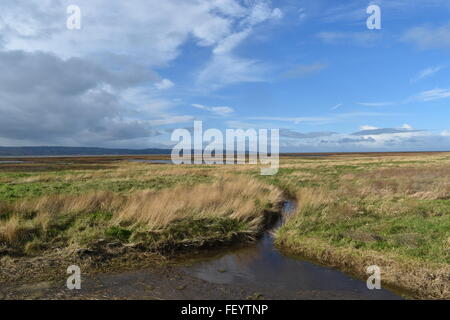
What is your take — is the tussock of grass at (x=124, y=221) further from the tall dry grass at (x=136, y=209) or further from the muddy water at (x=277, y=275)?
the muddy water at (x=277, y=275)

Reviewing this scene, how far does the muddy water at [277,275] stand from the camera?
7.05m

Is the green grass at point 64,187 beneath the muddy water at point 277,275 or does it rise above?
above

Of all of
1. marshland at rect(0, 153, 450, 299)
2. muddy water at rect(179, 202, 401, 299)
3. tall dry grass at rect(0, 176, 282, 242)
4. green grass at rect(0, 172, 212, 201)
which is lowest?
muddy water at rect(179, 202, 401, 299)

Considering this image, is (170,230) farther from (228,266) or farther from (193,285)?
(193,285)

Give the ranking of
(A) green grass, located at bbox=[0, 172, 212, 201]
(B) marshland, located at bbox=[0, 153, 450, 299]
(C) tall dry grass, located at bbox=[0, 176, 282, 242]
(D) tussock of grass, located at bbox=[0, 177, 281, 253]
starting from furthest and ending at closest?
1. (A) green grass, located at bbox=[0, 172, 212, 201]
2. (C) tall dry grass, located at bbox=[0, 176, 282, 242]
3. (D) tussock of grass, located at bbox=[0, 177, 281, 253]
4. (B) marshland, located at bbox=[0, 153, 450, 299]

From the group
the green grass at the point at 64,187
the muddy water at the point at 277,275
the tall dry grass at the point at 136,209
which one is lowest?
the muddy water at the point at 277,275

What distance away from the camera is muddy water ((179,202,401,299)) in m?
7.05

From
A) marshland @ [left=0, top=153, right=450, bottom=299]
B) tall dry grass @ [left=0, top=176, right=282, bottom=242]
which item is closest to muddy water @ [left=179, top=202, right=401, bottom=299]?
marshland @ [left=0, top=153, right=450, bottom=299]

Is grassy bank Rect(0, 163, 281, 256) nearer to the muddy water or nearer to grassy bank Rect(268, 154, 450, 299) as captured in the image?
the muddy water

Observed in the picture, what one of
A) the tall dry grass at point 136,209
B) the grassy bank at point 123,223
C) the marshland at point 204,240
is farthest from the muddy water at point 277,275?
the tall dry grass at point 136,209

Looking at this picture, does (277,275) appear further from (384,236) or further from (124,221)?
(124,221)

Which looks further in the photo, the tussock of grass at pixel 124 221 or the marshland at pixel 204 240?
the tussock of grass at pixel 124 221
